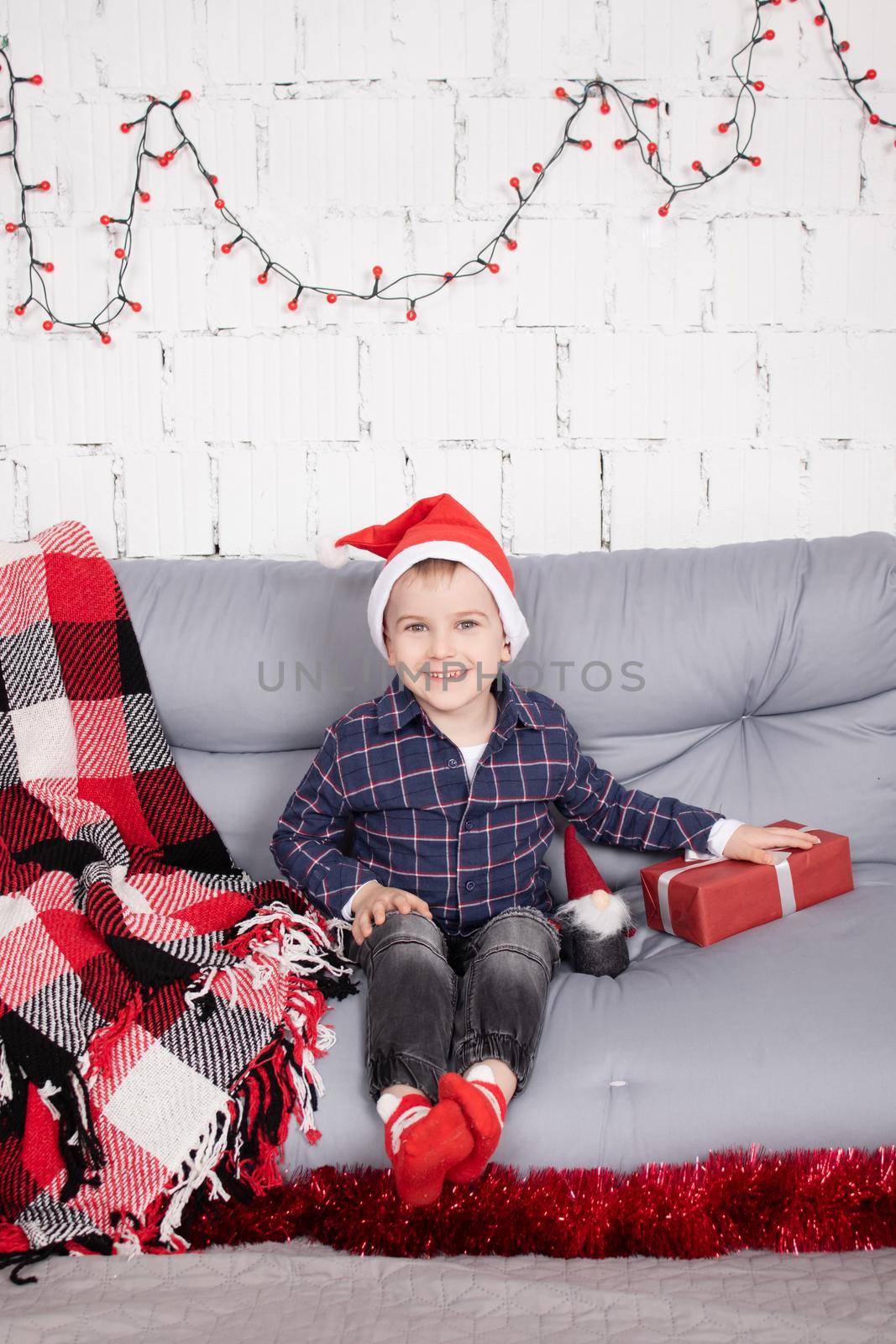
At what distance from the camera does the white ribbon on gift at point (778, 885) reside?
1341mm

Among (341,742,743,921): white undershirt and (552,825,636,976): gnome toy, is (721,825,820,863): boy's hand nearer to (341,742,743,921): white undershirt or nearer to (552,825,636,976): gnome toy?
(341,742,743,921): white undershirt

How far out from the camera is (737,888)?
131 cm

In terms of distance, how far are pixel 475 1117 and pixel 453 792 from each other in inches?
19.6

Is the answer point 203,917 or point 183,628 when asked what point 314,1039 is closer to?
point 203,917

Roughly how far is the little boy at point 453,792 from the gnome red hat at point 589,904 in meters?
0.01

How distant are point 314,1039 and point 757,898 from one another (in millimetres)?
589

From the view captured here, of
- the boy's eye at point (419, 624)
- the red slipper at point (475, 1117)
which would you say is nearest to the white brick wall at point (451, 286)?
the boy's eye at point (419, 624)

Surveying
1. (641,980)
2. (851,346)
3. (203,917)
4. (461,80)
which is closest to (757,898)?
(641,980)

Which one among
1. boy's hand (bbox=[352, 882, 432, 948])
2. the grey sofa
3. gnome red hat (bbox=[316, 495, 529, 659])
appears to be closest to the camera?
boy's hand (bbox=[352, 882, 432, 948])

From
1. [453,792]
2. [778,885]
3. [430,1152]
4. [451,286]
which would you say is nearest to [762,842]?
[778,885]

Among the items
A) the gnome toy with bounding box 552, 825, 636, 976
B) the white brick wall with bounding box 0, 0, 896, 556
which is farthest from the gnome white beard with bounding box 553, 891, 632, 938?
the white brick wall with bounding box 0, 0, 896, 556

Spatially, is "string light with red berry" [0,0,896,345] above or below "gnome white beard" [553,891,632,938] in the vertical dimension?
above

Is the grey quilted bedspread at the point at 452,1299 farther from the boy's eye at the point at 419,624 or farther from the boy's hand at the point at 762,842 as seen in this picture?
the boy's eye at the point at 419,624

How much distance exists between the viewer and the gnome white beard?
1266 millimetres
